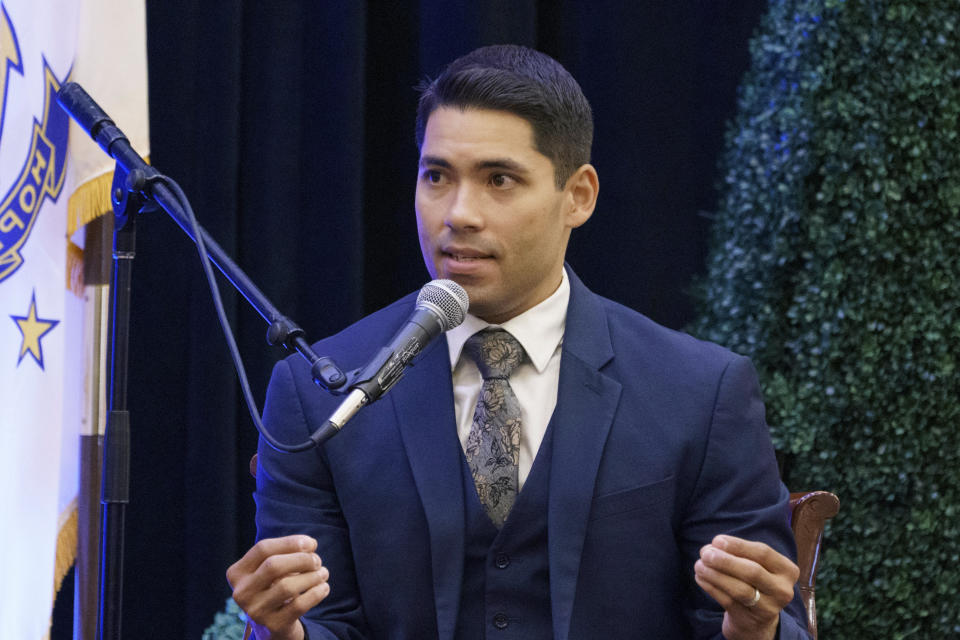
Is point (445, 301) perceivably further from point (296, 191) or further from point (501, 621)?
point (296, 191)

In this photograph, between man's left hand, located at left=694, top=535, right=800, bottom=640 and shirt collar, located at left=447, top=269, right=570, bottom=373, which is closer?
man's left hand, located at left=694, top=535, right=800, bottom=640

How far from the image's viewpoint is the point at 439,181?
1.95 meters

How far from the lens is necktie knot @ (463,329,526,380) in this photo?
1970 millimetres

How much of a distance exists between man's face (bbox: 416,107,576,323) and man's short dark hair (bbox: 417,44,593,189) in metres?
0.02

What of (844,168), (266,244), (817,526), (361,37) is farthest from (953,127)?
(266,244)

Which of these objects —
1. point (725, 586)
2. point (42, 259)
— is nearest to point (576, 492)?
point (725, 586)

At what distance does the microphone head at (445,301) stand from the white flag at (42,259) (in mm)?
1393

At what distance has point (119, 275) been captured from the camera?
1724mm

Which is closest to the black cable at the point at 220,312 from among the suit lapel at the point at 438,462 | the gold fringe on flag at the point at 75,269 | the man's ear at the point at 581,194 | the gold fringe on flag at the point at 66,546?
the suit lapel at the point at 438,462

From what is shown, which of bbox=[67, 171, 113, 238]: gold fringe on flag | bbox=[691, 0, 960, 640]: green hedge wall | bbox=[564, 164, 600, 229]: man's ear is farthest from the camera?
bbox=[691, 0, 960, 640]: green hedge wall

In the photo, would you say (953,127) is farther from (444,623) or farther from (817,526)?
(444,623)

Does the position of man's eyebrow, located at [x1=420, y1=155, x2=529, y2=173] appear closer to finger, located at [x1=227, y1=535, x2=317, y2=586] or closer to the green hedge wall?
finger, located at [x1=227, y1=535, x2=317, y2=586]

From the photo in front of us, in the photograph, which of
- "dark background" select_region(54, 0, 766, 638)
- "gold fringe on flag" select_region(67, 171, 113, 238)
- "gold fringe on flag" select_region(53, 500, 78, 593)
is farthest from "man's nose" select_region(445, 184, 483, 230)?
"dark background" select_region(54, 0, 766, 638)

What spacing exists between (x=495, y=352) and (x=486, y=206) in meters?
0.26
